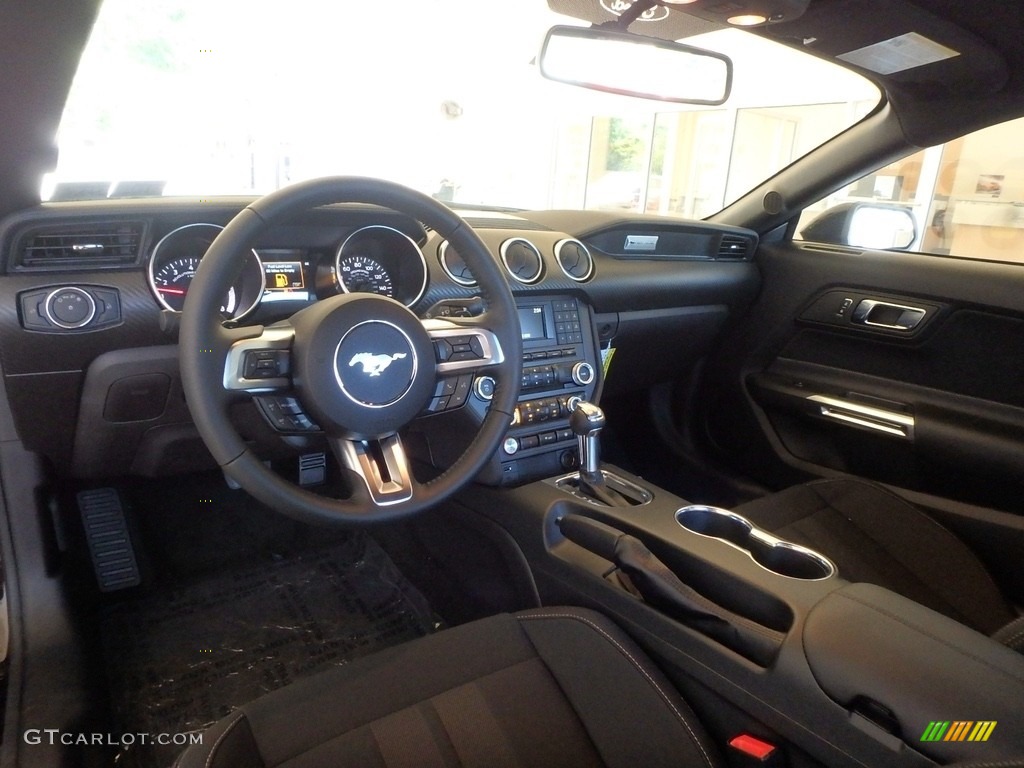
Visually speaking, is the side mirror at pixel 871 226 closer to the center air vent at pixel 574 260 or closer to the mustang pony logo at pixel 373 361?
the center air vent at pixel 574 260

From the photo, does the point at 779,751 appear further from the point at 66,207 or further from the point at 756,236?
the point at 756,236

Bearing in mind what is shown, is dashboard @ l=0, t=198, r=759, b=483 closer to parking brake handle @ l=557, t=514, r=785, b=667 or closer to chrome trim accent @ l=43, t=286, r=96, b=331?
chrome trim accent @ l=43, t=286, r=96, b=331

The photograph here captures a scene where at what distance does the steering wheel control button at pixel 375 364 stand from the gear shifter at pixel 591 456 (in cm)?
52

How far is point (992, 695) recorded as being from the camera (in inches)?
34.9

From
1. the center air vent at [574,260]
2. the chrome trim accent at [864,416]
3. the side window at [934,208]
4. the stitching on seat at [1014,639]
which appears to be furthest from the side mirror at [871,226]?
the stitching on seat at [1014,639]

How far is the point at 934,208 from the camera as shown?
2.81 m

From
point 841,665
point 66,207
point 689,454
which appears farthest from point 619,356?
point 66,207

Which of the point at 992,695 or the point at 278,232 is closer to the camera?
the point at 992,695

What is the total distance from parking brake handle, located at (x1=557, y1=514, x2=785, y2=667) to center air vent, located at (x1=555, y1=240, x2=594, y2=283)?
0.74 meters

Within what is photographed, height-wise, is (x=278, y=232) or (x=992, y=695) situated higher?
(x=278, y=232)

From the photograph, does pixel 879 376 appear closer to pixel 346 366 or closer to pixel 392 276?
pixel 392 276

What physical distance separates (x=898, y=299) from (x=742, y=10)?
1.05 m

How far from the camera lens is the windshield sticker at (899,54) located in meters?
1.60

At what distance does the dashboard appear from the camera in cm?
133
